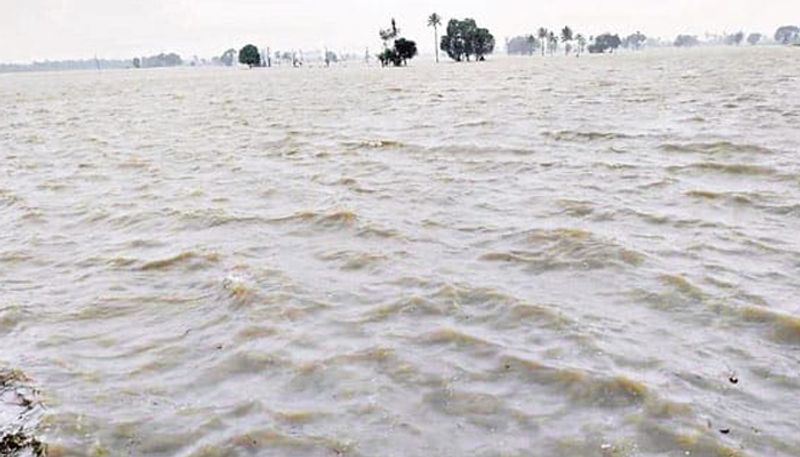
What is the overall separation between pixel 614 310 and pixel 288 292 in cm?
290

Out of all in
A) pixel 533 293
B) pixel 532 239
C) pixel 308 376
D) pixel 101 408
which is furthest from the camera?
pixel 532 239

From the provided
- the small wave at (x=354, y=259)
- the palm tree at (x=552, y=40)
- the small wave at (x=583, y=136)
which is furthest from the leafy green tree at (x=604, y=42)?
the small wave at (x=354, y=259)

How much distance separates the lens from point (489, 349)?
496 cm

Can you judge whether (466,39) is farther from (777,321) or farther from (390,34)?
(777,321)

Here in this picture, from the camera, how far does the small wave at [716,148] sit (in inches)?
489

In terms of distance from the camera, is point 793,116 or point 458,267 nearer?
point 458,267

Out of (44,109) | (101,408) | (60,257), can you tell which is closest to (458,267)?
(101,408)

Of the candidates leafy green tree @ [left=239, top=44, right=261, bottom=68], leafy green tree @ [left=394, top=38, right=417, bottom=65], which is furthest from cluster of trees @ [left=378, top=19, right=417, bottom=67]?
leafy green tree @ [left=239, top=44, right=261, bottom=68]

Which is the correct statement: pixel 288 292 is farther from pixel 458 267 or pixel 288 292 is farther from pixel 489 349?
pixel 489 349

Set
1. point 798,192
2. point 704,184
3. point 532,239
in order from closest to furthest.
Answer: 1. point 532,239
2. point 798,192
3. point 704,184

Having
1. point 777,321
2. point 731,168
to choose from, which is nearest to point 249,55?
point 731,168

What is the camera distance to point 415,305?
19.3ft

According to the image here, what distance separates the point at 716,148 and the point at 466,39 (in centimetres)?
10808

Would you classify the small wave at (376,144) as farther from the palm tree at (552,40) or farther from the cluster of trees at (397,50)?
the palm tree at (552,40)
